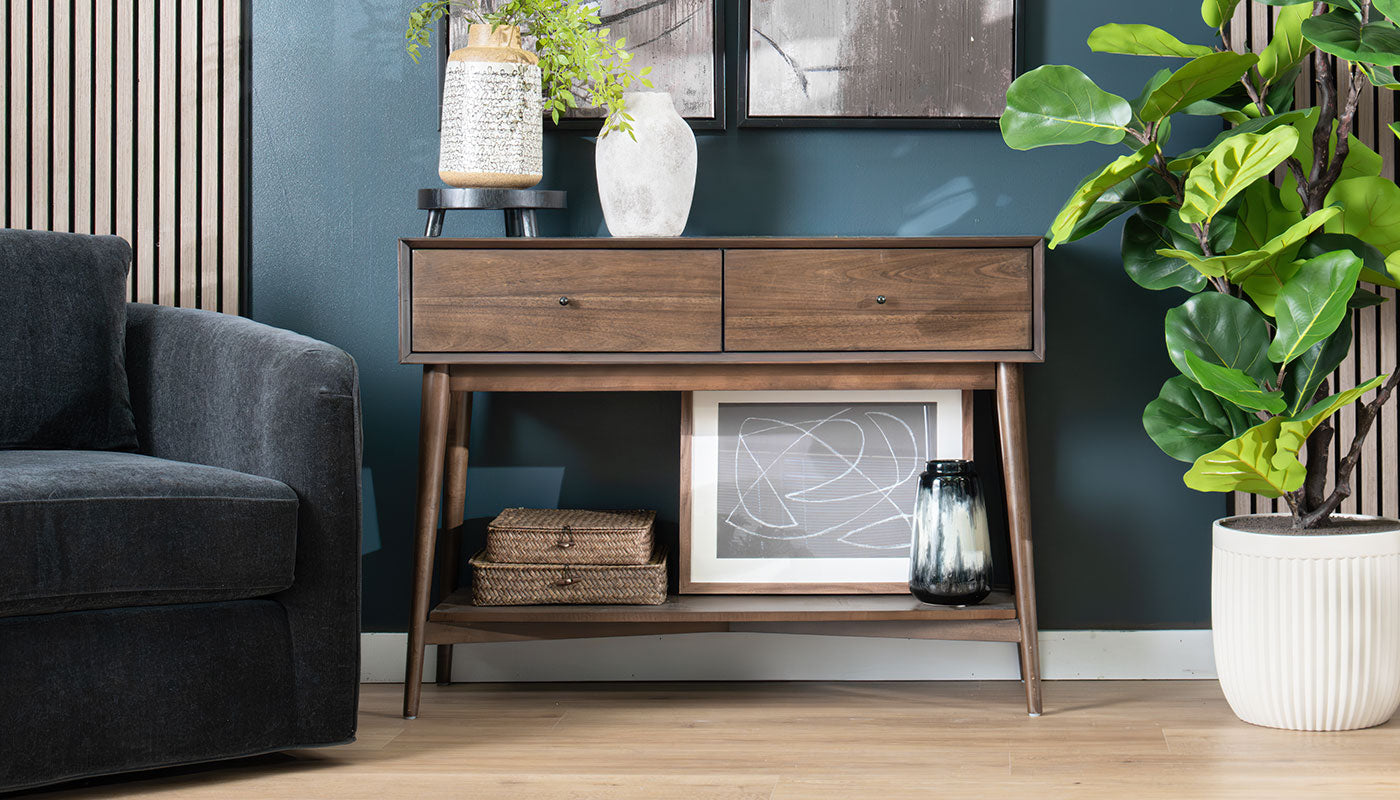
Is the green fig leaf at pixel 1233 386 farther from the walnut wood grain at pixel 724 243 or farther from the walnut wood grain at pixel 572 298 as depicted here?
the walnut wood grain at pixel 572 298

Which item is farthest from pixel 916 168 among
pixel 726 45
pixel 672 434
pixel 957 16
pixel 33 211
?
pixel 33 211

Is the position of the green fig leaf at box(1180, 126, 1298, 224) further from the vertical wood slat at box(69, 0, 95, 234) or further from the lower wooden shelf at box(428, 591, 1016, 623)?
the vertical wood slat at box(69, 0, 95, 234)

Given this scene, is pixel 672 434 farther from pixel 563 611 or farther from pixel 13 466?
pixel 13 466

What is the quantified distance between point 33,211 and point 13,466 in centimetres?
97

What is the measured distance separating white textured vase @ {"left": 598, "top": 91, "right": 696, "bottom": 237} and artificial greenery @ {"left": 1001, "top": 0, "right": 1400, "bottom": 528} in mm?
595

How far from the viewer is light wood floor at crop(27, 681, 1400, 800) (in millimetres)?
1573

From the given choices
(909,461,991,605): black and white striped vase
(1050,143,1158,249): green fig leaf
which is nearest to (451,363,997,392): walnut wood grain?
(909,461,991,605): black and white striped vase

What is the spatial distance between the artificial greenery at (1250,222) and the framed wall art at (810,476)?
46cm

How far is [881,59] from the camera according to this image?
2.21 metres

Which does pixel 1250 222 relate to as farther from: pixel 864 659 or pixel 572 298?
pixel 572 298

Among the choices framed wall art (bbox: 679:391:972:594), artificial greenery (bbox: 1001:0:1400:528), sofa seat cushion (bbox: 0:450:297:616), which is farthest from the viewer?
framed wall art (bbox: 679:391:972:594)

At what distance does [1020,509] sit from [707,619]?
577mm

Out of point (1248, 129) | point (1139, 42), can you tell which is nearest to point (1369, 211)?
point (1248, 129)

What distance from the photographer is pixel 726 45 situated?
7.36 ft
